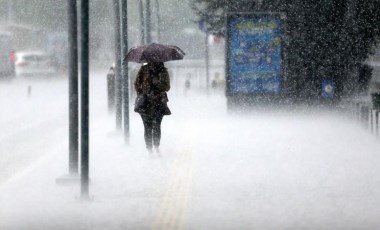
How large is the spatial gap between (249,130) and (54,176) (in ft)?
25.7

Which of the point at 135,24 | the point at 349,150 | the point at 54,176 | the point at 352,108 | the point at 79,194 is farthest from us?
the point at 135,24

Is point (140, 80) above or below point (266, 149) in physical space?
above

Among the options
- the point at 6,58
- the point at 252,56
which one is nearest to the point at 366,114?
the point at 252,56

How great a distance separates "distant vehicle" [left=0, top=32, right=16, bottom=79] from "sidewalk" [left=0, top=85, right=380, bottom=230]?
95.5 ft

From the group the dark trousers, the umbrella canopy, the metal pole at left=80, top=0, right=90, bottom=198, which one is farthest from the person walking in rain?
the metal pole at left=80, top=0, right=90, bottom=198

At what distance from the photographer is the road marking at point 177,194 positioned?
373 inches

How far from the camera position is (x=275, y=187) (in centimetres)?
1195

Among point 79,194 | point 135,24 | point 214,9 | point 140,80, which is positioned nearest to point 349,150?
point 140,80

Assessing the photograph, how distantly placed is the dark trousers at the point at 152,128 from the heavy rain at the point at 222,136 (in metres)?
0.02

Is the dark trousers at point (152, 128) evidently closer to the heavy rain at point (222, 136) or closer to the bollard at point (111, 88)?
the heavy rain at point (222, 136)

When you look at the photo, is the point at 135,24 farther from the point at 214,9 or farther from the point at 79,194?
the point at 79,194

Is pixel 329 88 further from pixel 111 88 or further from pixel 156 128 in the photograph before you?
pixel 156 128

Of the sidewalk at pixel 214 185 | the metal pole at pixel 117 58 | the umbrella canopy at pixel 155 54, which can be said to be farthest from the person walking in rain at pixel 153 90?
the metal pole at pixel 117 58

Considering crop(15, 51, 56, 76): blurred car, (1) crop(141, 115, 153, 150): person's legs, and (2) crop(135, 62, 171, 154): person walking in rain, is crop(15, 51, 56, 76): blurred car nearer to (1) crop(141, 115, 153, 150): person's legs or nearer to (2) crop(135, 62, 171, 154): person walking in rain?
(1) crop(141, 115, 153, 150): person's legs
